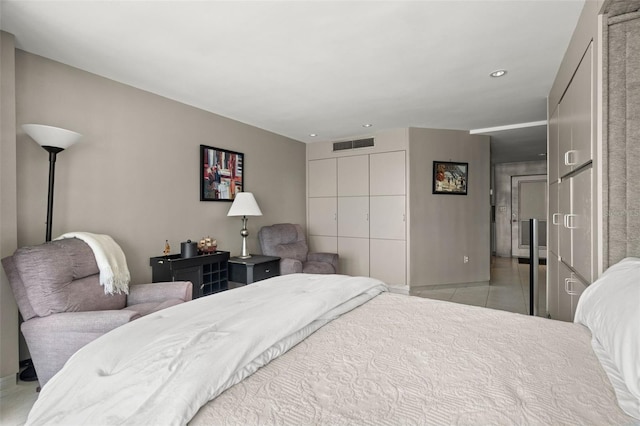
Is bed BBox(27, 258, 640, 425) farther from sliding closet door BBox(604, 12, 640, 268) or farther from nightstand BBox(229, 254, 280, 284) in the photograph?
nightstand BBox(229, 254, 280, 284)

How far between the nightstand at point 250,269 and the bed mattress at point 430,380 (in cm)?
240

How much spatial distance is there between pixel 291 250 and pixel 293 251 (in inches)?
1.5

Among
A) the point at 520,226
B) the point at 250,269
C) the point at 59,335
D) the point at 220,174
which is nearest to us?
the point at 59,335

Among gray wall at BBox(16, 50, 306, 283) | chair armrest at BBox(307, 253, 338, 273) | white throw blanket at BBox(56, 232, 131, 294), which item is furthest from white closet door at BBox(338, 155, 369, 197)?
white throw blanket at BBox(56, 232, 131, 294)

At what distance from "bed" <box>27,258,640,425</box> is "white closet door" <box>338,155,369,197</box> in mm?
3864

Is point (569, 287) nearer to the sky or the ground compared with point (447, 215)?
nearer to the ground

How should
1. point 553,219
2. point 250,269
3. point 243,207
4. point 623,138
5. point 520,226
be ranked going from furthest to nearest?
1. point 520,226
2. point 243,207
3. point 250,269
4. point 553,219
5. point 623,138

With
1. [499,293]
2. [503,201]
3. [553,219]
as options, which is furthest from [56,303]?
[503,201]

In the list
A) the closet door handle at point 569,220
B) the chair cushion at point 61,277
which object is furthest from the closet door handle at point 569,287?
the chair cushion at point 61,277

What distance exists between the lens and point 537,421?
83cm

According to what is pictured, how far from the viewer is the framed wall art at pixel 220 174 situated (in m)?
3.85

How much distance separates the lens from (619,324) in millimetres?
1062

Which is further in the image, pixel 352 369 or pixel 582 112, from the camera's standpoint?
pixel 582 112

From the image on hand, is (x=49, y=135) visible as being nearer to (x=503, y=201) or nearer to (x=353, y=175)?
(x=353, y=175)
